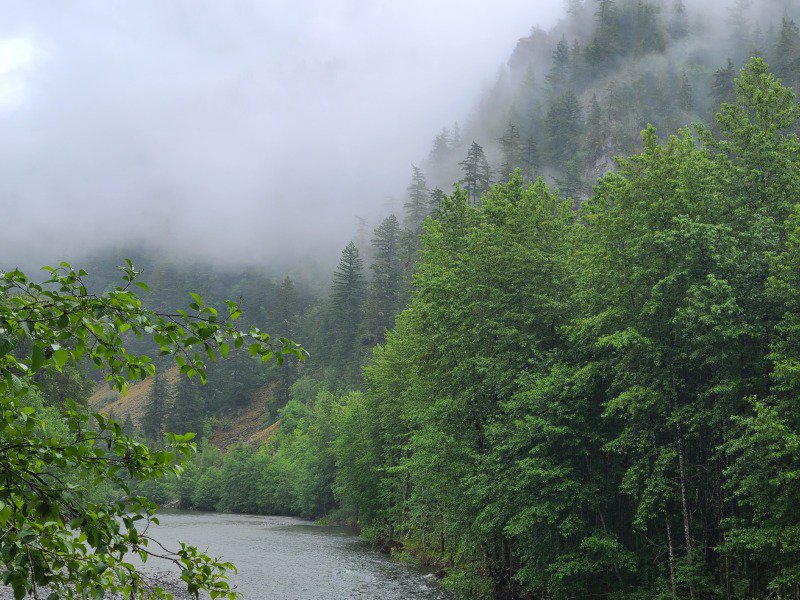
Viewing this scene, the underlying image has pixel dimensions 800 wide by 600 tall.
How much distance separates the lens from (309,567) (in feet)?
110

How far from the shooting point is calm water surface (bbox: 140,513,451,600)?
26.8 m

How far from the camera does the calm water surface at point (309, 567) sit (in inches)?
1057

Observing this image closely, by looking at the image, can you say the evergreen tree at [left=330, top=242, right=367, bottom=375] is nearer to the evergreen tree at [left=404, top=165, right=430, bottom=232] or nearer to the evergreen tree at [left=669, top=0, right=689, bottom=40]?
the evergreen tree at [left=404, top=165, right=430, bottom=232]

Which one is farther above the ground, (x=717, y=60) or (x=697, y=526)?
(x=717, y=60)

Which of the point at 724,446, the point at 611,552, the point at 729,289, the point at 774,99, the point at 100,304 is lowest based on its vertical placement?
the point at 611,552

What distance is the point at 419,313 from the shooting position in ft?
98.4

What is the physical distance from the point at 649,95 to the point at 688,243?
12520cm

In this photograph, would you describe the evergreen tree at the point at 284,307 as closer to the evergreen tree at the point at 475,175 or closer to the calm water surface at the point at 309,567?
the evergreen tree at the point at 475,175

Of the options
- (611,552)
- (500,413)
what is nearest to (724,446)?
(611,552)

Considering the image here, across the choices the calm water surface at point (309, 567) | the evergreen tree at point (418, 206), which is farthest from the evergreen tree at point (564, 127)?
the calm water surface at point (309, 567)

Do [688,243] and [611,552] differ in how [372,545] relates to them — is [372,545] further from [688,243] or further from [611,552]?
[688,243]

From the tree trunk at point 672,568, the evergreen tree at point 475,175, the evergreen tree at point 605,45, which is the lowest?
the tree trunk at point 672,568

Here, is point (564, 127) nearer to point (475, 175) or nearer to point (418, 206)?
point (418, 206)

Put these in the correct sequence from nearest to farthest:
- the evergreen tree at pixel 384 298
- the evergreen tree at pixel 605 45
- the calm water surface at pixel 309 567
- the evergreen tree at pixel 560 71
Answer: the calm water surface at pixel 309 567, the evergreen tree at pixel 384 298, the evergreen tree at pixel 605 45, the evergreen tree at pixel 560 71
